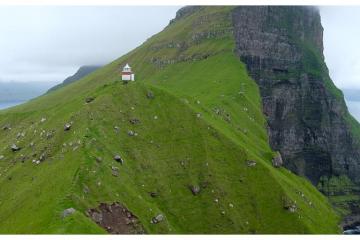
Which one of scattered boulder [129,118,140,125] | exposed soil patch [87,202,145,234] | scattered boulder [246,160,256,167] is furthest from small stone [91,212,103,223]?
scattered boulder [246,160,256,167]

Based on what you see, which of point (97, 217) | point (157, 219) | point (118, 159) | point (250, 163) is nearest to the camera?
point (97, 217)

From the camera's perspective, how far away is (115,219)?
14500 centimetres

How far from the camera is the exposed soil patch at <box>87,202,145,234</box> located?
5502 inches

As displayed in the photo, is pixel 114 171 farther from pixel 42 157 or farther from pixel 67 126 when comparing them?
pixel 67 126

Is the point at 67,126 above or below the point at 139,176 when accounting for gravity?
above

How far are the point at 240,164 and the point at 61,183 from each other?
231 feet

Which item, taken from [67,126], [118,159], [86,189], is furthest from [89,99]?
[86,189]

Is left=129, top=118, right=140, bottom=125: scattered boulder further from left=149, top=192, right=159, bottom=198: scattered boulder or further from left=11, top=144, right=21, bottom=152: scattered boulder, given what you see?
left=11, top=144, right=21, bottom=152: scattered boulder

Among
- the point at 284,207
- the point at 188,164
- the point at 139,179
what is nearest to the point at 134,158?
the point at 139,179

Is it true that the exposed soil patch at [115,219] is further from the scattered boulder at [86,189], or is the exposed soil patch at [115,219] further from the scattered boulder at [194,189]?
the scattered boulder at [194,189]

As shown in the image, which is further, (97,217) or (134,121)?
(134,121)

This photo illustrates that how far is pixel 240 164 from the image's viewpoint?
194125 millimetres

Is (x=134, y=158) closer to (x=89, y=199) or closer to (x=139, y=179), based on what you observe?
(x=139, y=179)

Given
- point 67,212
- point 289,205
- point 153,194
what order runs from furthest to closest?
point 289,205 < point 153,194 < point 67,212
